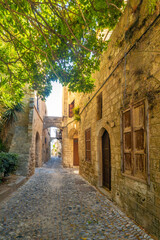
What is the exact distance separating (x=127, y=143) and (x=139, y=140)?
53 centimetres

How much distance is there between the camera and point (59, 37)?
147 inches

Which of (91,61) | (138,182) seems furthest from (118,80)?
(138,182)

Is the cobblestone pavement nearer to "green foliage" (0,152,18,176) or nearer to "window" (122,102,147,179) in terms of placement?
"window" (122,102,147,179)

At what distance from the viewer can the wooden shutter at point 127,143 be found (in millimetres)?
3424

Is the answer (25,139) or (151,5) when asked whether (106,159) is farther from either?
(25,139)

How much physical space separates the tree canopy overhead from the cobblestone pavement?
2997 mm

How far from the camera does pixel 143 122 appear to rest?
294 centimetres

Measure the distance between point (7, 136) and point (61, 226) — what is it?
820cm

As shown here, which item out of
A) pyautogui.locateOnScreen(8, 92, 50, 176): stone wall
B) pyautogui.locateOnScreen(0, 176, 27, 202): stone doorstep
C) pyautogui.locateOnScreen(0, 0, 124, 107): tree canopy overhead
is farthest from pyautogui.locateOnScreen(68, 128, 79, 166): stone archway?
→ pyautogui.locateOnScreen(0, 0, 124, 107): tree canopy overhead

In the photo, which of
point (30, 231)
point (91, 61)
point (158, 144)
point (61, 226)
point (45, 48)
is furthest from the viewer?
point (91, 61)

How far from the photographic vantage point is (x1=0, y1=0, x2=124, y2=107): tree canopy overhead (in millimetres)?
3301

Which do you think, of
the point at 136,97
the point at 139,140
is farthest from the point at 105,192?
the point at 136,97

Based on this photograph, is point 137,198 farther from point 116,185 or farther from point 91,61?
point 91,61

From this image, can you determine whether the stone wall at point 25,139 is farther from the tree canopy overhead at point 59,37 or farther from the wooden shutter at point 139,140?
the wooden shutter at point 139,140
